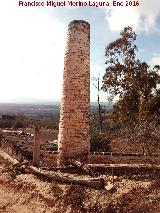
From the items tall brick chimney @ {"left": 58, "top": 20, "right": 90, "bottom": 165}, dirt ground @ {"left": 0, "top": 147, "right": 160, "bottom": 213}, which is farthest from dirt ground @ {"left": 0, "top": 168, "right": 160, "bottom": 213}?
tall brick chimney @ {"left": 58, "top": 20, "right": 90, "bottom": 165}

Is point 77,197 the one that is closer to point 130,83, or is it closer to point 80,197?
point 80,197

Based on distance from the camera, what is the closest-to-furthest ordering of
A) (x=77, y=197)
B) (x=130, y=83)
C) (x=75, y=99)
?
(x=77, y=197) → (x=75, y=99) → (x=130, y=83)

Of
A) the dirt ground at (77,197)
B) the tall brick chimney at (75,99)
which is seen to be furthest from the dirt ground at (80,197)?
the tall brick chimney at (75,99)

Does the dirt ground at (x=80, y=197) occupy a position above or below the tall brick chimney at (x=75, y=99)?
below

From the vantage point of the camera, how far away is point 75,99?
11.2 m

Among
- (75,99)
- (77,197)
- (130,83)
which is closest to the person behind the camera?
(77,197)

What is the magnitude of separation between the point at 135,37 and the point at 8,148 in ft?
45.2

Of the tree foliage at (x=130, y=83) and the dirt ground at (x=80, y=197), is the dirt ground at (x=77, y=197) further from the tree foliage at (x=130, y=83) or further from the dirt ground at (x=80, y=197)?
the tree foliage at (x=130, y=83)

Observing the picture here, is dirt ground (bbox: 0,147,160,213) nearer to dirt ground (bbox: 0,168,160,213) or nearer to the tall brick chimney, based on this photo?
dirt ground (bbox: 0,168,160,213)

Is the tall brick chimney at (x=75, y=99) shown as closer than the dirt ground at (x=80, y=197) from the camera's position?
No

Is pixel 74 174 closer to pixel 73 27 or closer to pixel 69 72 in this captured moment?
pixel 69 72

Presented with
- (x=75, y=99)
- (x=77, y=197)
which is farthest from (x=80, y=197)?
(x=75, y=99)

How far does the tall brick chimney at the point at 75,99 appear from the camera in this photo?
11.2 m

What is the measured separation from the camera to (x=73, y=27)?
11.4 meters
